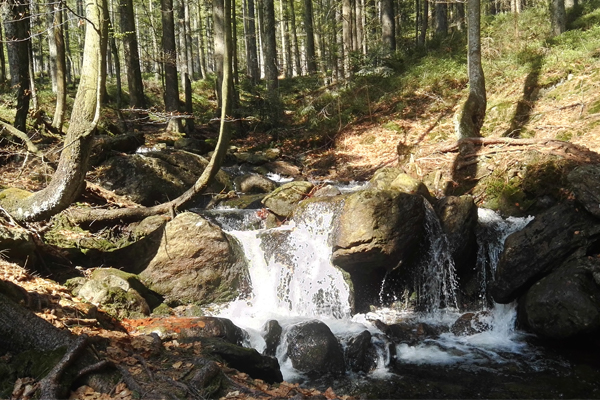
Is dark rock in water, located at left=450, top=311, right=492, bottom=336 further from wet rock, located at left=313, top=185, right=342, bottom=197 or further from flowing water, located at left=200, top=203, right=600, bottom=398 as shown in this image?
wet rock, located at left=313, top=185, right=342, bottom=197

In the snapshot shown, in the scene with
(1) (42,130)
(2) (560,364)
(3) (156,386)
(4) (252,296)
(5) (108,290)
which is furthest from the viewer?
(1) (42,130)

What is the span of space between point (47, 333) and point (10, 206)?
12.3 ft

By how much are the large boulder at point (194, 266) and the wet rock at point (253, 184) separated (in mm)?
3614

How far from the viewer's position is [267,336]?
22.1 ft

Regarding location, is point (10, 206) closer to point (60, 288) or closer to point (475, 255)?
point (60, 288)

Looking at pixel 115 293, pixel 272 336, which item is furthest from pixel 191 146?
pixel 272 336

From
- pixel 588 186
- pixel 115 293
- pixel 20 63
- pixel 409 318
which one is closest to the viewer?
pixel 115 293

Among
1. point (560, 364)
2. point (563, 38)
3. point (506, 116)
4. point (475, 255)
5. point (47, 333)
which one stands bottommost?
point (560, 364)

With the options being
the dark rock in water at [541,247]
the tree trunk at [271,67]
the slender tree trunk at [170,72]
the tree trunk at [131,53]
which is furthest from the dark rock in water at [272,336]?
the tree trunk at [271,67]

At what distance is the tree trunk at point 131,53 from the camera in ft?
46.6

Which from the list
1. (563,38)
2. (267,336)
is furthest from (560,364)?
(563,38)

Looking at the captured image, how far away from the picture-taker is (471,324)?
7.40 metres

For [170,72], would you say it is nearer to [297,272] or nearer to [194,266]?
[194,266]

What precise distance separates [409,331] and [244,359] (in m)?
3.29
